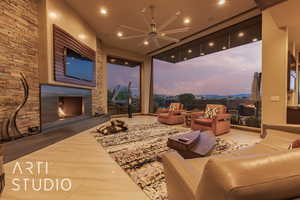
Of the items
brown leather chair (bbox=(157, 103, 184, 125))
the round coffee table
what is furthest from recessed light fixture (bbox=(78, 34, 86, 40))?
the round coffee table

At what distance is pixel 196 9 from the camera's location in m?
3.80

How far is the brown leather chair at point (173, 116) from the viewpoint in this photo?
5.06 m

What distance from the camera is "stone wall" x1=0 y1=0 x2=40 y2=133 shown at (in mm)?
2465

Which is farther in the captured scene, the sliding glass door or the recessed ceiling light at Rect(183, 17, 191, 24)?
the sliding glass door

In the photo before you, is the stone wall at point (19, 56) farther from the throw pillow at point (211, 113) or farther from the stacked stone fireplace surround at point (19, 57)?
the throw pillow at point (211, 113)

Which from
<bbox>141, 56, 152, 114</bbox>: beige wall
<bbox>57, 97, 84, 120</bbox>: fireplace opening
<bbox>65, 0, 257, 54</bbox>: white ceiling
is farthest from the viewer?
<bbox>141, 56, 152, 114</bbox>: beige wall

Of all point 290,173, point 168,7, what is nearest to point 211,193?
point 290,173

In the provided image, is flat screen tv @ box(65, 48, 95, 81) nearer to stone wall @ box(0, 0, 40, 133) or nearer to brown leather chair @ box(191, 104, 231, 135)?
stone wall @ box(0, 0, 40, 133)

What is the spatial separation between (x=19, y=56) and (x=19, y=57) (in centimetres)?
2

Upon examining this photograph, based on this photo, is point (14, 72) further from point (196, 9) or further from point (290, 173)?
point (196, 9)

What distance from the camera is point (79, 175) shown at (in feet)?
5.86

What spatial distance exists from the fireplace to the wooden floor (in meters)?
0.95

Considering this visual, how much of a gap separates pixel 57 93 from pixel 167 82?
4943 mm

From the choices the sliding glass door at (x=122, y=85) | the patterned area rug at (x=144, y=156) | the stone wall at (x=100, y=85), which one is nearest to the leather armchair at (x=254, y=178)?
the patterned area rug at (x=144, y=156)
